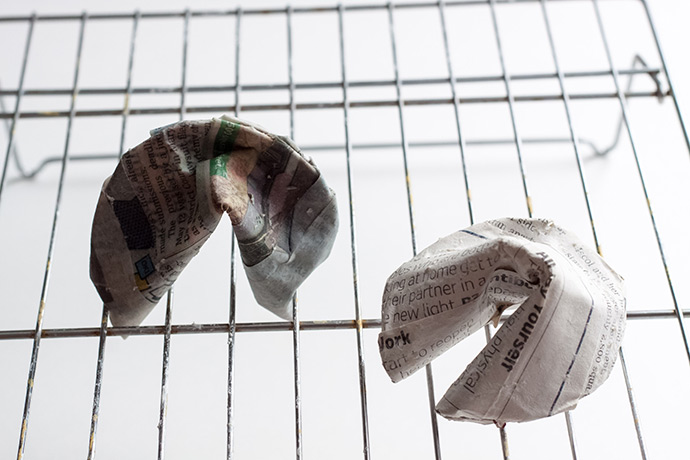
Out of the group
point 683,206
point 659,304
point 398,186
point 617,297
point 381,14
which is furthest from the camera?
point 381,14

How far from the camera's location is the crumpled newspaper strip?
0.54m

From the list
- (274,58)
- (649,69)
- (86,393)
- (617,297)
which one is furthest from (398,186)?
(617,297)

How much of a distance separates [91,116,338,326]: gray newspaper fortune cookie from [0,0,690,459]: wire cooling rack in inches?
9.8

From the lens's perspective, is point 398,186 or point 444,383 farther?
point 398,186

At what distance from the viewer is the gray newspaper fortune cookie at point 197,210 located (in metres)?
0.67

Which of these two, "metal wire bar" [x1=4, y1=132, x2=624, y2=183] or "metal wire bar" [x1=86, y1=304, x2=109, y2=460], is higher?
"metal wire bar" [x1=4, y1=132, x2=624, y2=183]

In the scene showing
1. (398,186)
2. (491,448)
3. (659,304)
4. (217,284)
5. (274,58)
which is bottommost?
(491,448)

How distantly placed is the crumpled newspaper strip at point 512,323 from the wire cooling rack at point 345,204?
0.39 m

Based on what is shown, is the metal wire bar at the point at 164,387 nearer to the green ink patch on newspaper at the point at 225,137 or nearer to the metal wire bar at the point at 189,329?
the metal wire bar at the point at 189,329

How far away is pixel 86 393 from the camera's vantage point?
51.8 inches

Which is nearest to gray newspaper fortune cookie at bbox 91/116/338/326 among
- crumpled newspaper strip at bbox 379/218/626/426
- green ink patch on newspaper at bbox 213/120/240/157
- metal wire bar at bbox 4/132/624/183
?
green ink patch on newspaper at bbox 213/120/240/157

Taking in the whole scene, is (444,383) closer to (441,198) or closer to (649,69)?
(441,198)

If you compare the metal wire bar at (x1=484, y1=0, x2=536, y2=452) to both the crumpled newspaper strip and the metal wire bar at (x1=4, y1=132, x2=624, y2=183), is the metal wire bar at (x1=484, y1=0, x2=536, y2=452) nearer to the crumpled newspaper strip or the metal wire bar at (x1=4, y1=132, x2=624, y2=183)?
the crumpled newspaper strip

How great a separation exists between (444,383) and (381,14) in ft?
3.39
